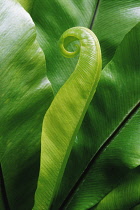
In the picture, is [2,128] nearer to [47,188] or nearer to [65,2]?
[47,188]

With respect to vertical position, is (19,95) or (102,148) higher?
(19,95)

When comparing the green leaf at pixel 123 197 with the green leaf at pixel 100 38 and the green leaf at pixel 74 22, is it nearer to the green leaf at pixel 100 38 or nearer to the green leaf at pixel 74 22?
the green leaf at pixel 100 38

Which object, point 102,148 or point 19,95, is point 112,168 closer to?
point 102,148

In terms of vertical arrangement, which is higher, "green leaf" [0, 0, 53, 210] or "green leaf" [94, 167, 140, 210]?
"green leaf" [0, 0, 53, 210]

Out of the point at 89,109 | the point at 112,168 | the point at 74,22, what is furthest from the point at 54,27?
the point at 112,168

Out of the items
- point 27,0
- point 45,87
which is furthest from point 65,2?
point 45,87

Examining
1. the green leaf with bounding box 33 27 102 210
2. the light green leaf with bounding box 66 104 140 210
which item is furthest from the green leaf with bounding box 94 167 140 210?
the green leaf with bounding box 33 27 102 210

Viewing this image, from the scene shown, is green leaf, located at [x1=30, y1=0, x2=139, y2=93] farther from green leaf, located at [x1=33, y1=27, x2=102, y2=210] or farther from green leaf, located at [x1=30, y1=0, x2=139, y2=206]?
green leaf, located at [x1=33, y1=27, x2=102, y2=210]
